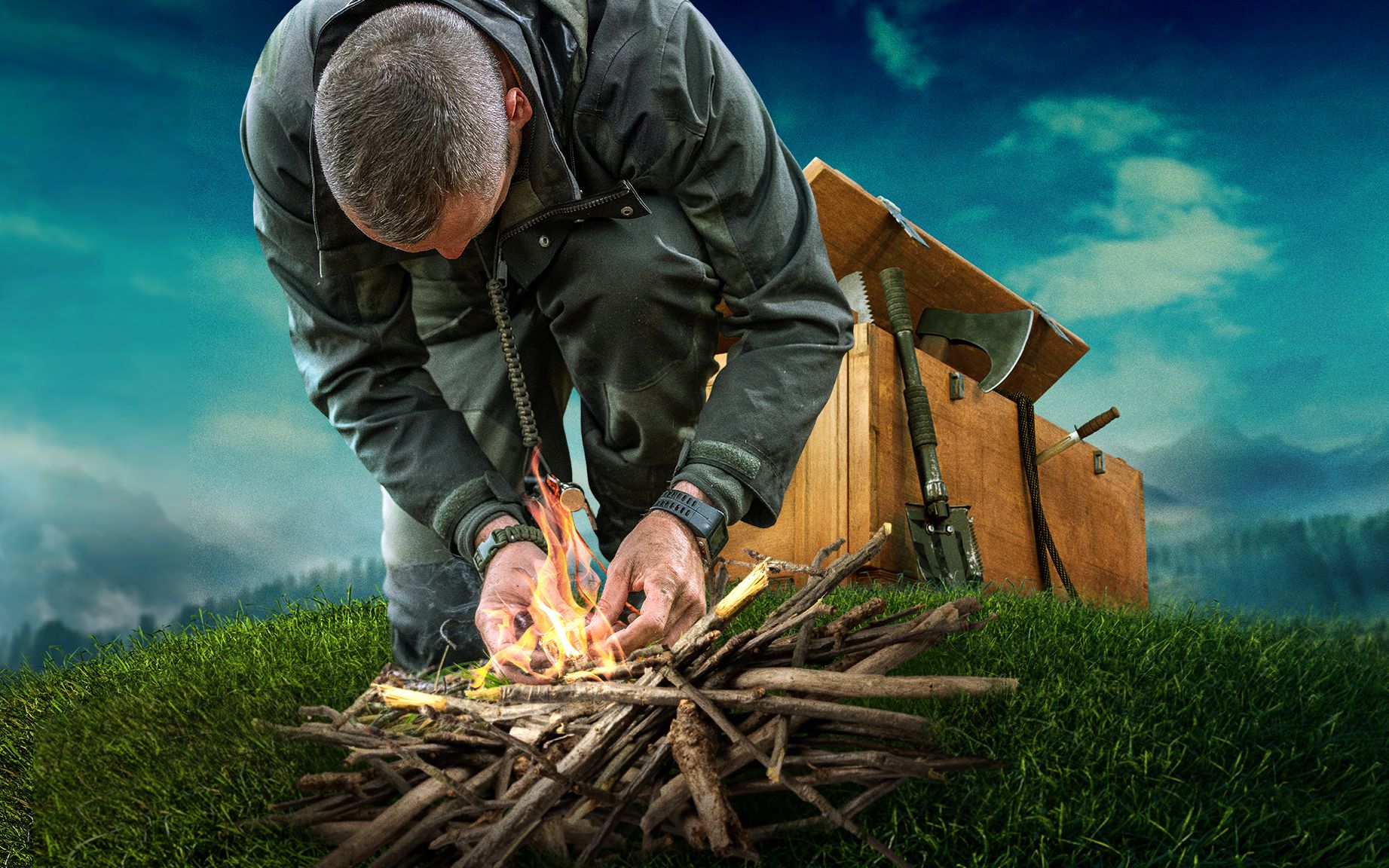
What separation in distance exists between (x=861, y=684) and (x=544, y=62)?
A: 1.10 metres

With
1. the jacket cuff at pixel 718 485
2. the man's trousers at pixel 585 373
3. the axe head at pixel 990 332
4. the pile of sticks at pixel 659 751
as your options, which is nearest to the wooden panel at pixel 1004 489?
the axe head at pixel 990 332

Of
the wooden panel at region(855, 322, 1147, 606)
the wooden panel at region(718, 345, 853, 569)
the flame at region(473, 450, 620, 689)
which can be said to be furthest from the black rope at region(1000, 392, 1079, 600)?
the flame at region(473, 450, 620, 689)

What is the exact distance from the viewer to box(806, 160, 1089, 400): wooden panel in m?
2.84

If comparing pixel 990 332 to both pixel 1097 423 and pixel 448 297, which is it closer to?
pixel 1097 423

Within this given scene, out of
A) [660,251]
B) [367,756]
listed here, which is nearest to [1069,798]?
[367,756]

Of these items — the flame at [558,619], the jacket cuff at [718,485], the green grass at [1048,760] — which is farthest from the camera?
the jacket cuff at [718,485]

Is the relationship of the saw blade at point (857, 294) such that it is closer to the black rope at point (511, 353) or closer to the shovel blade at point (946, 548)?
the shovel blade at point (946, 548)

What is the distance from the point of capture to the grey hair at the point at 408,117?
1.38 m

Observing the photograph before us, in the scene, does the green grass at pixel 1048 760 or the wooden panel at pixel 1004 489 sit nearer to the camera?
the green grass at pixel 1048 760

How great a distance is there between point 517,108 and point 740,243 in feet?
1.52

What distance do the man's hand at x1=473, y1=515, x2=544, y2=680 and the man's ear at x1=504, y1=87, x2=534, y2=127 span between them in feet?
2.20

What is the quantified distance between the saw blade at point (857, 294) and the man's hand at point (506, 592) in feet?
4.84

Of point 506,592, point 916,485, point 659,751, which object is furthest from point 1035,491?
point 659,751

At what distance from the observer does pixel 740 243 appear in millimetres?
1787
